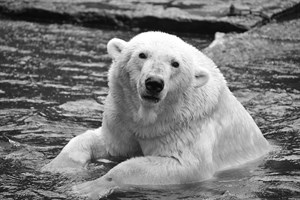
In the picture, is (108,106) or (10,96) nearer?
(108,106)

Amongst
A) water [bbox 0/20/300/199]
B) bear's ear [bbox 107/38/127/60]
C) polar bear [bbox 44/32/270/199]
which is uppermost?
bear's ear [bbox 107/38/127/60]

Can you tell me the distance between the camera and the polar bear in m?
5.69

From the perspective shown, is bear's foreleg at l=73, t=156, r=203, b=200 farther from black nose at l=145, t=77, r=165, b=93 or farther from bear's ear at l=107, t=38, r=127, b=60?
bear's ear at l=107, t=38, r=127, b=60

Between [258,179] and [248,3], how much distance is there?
730 cm

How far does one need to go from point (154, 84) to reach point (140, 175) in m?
0.73

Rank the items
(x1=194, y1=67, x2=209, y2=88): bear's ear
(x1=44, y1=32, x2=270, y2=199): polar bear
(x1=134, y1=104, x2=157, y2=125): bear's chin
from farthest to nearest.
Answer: (x1=194, y1=67, x2=209, y2=88): bear's ear
(x1=134, y1=104, x2=157, y2=125): bear's chin
(x1=44, y1=32, x2=270, y2=199): polar bear

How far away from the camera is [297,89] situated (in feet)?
28.7

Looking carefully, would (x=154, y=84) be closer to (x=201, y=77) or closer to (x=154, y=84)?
(x=154, y=84)

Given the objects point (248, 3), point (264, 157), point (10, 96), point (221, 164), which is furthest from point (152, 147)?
point (248, 3)

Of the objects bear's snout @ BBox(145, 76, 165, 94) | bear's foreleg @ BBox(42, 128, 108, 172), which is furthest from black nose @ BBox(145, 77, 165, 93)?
bear's foreleg @ BBox(42, 128, 108, 172)

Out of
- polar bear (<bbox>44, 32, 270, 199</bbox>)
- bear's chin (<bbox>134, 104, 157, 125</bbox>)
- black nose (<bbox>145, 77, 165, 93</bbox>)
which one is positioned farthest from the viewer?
bear's chin (<bbox>134, 104, 157, 125</bbox>)

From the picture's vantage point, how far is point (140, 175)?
5688mm

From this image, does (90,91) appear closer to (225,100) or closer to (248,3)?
(225,100)

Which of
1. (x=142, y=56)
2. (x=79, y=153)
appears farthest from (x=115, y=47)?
(x=79, y=153)
